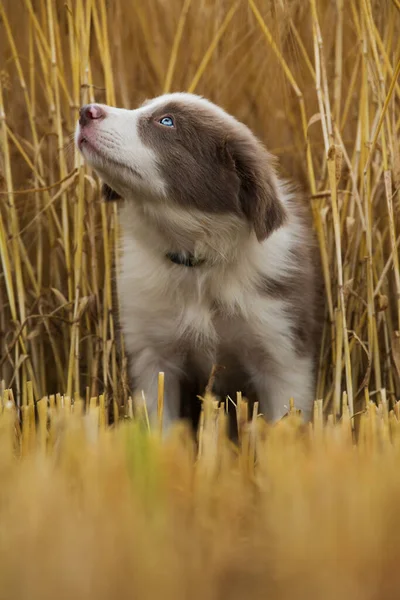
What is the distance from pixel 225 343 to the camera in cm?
255

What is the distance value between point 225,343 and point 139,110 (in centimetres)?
74

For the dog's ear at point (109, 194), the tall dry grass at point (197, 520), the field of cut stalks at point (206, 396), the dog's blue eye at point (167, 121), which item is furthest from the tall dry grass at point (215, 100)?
the tall dry grass at point (197, 520)

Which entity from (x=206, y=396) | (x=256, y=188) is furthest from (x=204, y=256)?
(x=206, y=396)

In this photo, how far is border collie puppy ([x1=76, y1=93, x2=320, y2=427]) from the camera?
7.59ft

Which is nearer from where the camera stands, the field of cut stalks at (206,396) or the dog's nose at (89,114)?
the field of cut stalks at (206,396)

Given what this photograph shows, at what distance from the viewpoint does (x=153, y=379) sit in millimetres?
2594

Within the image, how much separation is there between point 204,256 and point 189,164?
0.29m

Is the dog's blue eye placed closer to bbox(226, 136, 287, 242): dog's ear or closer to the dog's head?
the dog's head

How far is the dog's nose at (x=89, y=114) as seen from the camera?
221cm

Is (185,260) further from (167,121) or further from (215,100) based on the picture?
(215,100)

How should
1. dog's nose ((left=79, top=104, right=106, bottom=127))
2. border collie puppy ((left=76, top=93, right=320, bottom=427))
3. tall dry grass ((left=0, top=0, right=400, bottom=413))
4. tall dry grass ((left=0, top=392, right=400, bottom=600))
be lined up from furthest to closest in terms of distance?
tall dry grass ((left=0, top=0, right=400, bottom=413)), border collie puppy ((left=76, top=93, right=320, bottom=427)), dog's nose ((left=79, top=104, right=106, bottom=127)), tall dry grass ((left=0, top=392, right=400, bottom=600))

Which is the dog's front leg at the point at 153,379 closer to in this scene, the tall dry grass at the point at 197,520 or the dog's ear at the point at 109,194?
the dog's ear at the point at 109,194

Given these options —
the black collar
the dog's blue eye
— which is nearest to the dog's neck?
the black collar

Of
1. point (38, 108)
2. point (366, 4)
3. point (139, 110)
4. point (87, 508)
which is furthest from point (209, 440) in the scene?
point (38, 108)
